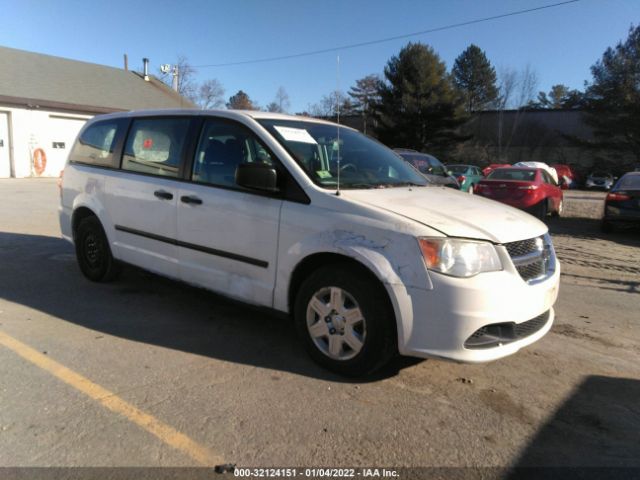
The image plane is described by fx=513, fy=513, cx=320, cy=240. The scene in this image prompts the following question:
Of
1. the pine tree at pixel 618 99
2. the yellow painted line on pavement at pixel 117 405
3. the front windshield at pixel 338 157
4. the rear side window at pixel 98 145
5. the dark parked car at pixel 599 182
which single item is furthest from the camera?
the pine tree at pixel 618 99

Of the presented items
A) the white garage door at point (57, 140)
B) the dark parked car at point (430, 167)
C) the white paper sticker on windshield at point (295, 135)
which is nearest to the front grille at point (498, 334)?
the white paper sticker on windshield at point (295, 135)

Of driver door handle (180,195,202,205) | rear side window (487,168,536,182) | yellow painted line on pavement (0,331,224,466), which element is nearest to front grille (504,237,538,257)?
yellow painted line on pavement (0,331,224,466)

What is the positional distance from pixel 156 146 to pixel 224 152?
37.9 inches

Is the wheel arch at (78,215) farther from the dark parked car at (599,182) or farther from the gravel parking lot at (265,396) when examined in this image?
the dark parked car at (599,182)

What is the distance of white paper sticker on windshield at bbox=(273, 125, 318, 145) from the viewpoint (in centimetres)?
405

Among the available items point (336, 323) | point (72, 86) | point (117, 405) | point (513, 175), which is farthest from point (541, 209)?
point (72, 86)

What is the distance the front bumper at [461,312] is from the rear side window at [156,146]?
253 cm

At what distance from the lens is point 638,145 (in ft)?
138

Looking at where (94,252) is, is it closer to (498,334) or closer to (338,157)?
(338,157)

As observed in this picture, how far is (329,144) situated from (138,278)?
3.08m

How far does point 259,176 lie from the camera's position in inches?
146

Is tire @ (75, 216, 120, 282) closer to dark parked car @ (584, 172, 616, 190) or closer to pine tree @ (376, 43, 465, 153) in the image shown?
dark parked car @ (584, 172, 616, 190)

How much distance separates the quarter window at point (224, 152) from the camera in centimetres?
412

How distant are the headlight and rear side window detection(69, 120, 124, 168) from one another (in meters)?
3.57
